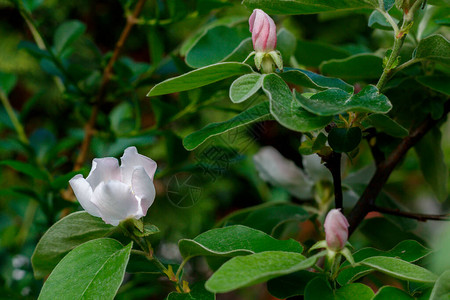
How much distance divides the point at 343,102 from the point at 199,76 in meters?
0.11

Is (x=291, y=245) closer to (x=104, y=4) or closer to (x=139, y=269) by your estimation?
(x=139, y=269)

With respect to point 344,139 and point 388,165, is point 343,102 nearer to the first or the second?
point 344,139

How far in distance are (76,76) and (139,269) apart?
374 mm

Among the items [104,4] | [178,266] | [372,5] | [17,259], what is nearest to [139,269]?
[178,266]

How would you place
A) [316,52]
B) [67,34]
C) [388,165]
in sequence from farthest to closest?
[67,34] → [316,52] → [388,165]

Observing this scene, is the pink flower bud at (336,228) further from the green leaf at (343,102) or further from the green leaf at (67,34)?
the green leaf at (67,34)

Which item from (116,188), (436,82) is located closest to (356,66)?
(436,82)

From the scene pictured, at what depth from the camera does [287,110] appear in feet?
1.08

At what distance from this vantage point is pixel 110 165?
37 centimetres

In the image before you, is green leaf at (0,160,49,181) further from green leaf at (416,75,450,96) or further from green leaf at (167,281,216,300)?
green leaf at (416,75,450,96)

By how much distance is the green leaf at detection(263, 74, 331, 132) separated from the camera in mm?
Answer: 315

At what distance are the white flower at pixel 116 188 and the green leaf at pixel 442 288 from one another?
197mm

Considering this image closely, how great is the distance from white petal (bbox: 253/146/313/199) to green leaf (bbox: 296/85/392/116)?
1.02 ft

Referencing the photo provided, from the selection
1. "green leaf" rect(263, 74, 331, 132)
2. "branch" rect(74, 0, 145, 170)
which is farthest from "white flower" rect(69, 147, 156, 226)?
"branch" rect(74, 0, 145, 170)
